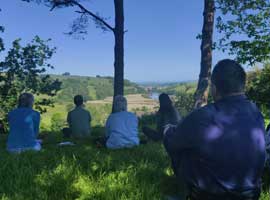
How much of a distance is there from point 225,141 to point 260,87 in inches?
625

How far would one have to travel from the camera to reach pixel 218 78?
306 centimetres

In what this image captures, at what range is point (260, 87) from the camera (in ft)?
59.3

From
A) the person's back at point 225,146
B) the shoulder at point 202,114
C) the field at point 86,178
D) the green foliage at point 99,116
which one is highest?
the shoulder at point 202,114

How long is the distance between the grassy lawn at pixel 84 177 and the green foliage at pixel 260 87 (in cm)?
1172

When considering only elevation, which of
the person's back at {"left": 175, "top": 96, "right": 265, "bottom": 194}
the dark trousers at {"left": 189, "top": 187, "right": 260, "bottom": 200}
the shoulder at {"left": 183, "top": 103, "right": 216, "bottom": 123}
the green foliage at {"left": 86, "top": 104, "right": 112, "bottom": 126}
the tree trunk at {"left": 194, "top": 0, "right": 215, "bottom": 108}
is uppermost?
the tree trunk at {"left": 194, "top": 0, "right": 215, "bottom": 108}

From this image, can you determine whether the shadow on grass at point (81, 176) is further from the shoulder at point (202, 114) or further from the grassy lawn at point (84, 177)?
the shoulder at point (202, 114)

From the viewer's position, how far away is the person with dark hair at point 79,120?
10.0 meters

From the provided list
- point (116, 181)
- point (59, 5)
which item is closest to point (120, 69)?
point (59, 5)

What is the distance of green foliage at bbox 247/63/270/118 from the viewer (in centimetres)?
1706

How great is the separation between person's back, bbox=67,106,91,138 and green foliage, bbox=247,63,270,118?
28.3 ft

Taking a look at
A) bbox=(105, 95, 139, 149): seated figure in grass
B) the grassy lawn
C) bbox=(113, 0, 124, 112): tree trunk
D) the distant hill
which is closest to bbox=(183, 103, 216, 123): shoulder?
the grassy lawn

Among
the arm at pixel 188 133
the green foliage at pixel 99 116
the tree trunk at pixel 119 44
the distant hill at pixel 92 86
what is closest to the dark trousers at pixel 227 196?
the arm at pixel 188 133

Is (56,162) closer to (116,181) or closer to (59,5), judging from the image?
(116,181)

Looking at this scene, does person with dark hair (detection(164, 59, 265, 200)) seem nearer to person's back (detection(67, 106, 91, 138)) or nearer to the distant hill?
person's back (detection(67, 106, 91, 138))
